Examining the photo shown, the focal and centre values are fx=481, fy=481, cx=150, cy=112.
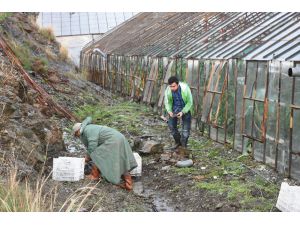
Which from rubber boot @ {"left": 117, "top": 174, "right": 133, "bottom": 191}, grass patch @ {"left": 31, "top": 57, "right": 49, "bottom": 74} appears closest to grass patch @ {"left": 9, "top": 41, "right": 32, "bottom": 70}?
grass patch @ {"left": 31, "top": 57, "right": 49, "bottom": 74}

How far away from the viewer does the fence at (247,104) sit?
29.5ft

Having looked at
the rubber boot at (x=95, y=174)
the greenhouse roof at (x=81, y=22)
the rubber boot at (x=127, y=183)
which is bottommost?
the rubber boot at (x=127, y=183)

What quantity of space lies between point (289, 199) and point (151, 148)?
465 centimetres

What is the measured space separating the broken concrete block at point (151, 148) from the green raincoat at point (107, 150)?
219 cm

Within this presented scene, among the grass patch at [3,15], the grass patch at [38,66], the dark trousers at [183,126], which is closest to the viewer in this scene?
the dark trousers at [183,126]

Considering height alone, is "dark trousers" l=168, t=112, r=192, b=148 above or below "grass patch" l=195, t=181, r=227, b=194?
above

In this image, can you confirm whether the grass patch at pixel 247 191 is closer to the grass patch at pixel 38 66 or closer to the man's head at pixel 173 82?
the man's head at pixel 173 82

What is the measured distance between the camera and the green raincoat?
28.9ft

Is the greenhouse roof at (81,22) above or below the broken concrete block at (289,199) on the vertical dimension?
above

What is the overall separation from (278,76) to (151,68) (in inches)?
365

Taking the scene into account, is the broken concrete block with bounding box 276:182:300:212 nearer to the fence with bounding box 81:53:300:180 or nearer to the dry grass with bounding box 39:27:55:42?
the fence with bounding box 81:53:300:180

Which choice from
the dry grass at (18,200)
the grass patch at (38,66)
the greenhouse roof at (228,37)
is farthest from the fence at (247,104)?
the dry grass at (18,200)

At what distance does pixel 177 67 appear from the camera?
15469mm

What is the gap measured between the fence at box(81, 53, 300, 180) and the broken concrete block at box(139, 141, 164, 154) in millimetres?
1722
